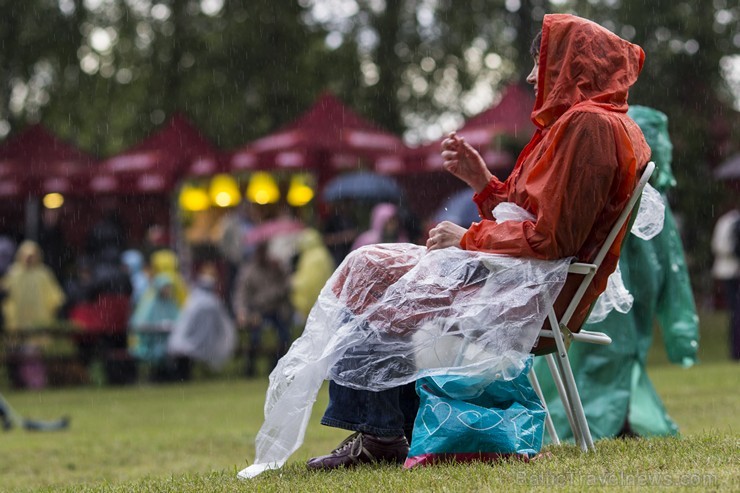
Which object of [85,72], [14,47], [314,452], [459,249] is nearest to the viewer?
[459,249]

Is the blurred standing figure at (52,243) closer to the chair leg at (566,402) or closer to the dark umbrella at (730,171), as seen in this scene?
the dark umbrella at (730,171)

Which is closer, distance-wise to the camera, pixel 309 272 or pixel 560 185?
pixel 560 185

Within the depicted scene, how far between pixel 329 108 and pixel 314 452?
1262cm

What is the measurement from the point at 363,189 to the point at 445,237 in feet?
40.3

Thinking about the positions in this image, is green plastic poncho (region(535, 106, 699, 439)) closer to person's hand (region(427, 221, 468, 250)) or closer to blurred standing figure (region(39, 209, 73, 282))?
person's hand (region(427, 221, 468, 250))

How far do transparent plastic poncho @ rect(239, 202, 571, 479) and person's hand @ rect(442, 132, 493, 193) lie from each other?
598mm

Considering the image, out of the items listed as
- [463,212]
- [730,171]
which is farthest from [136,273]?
[730,171]

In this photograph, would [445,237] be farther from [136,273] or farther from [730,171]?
[730,171]

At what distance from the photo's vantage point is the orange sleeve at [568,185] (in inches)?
181

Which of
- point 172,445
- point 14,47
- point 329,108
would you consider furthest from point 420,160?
point 14,47

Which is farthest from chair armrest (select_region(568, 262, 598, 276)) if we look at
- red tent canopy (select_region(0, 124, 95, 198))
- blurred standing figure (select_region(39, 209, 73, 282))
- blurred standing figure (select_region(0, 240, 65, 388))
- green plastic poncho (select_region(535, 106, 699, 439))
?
red tent canopy (select_region(0, 124, 95, 198))

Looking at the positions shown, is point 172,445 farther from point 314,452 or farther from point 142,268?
point 142,268

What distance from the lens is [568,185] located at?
4594 mm

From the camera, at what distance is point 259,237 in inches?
665
